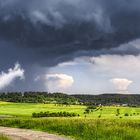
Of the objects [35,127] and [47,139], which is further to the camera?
[35,127]

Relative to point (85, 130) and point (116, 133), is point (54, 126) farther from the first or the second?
point (116, 133)

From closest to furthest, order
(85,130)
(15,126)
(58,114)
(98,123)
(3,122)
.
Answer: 1. (85,130)
2. (98,123)
3. (15,126)
4. (3,122)
5. (58,114)

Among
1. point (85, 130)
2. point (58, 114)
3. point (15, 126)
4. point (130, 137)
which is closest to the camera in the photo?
point (130, 137)

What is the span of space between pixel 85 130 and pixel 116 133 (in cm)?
365

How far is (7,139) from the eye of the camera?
33.6 m

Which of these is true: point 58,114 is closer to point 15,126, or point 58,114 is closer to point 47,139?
point 15,126

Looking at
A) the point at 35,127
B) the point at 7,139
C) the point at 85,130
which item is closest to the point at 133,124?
the point at 85,130

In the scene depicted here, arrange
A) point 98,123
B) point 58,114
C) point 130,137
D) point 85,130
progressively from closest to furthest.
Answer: point 130,137, point 85,130, point 98,123, point 58,114

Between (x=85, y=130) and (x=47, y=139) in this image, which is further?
(x=85, y=130)

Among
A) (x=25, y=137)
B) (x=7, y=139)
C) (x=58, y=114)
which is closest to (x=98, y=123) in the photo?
(x=25, y=137)

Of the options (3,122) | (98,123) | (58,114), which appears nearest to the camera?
(98,123)

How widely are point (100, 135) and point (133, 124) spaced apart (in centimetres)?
914

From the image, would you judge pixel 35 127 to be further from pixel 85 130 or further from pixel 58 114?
pixel 58 114

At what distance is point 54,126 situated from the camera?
1799 inches
